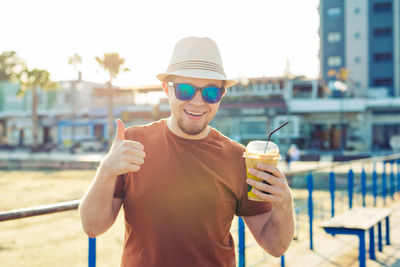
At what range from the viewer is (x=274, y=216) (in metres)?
1.83

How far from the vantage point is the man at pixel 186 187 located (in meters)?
1.66

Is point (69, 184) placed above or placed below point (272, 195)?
below

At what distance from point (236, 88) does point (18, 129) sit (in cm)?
2786

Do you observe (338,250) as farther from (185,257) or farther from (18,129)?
(18,129)

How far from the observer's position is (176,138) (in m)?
1.89

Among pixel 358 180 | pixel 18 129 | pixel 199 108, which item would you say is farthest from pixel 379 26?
pixel 199 108

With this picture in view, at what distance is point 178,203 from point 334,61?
49.8 metres

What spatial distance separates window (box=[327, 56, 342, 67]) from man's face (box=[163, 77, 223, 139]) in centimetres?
4907

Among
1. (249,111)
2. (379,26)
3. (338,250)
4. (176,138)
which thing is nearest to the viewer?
(176,138)

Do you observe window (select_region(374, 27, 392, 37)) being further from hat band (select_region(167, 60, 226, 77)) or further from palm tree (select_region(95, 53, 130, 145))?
hat band (select_region(167, 60, 226, 77))

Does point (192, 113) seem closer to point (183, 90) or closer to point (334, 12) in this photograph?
point (183, 90)

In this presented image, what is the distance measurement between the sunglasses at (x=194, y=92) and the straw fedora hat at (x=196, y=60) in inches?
2.4

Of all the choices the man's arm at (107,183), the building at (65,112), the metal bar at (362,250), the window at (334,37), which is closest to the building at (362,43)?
the window at (334,37)

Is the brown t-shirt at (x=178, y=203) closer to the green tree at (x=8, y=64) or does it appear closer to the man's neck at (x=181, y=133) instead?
the man's neck at (x=181, y=133)
